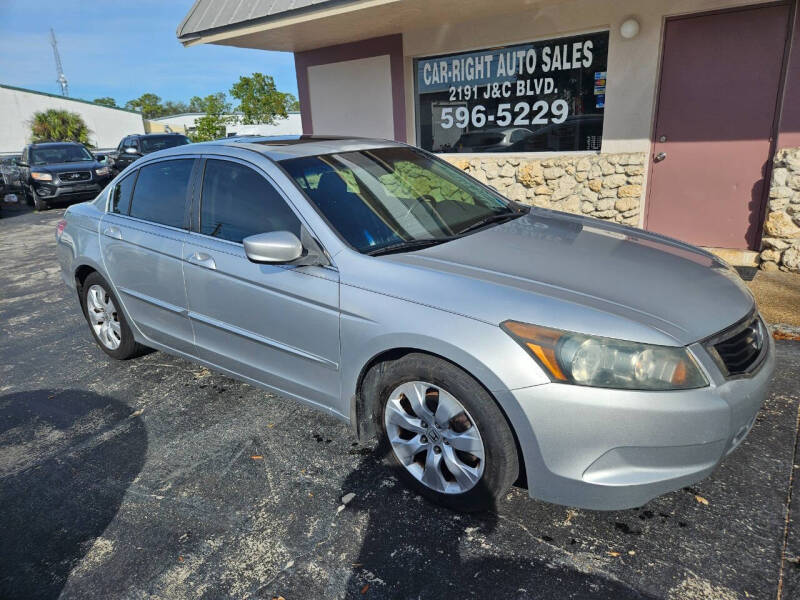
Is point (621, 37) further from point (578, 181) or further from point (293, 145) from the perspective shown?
point (293, 145)

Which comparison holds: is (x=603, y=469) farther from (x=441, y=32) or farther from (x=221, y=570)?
(x=441, y=32)

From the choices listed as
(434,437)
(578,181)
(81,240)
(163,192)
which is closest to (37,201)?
(81,240)

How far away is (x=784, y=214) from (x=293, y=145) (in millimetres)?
5186

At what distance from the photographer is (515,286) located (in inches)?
97.0

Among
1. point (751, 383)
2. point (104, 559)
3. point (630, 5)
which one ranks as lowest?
Answer: point (104, 559)

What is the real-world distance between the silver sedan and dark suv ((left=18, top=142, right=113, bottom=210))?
Result: 13065mm

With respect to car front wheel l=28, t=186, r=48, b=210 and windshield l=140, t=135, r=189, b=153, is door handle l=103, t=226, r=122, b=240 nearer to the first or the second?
car front wheel l=28, t=186, r=48, b=210

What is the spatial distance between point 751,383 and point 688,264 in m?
0.81

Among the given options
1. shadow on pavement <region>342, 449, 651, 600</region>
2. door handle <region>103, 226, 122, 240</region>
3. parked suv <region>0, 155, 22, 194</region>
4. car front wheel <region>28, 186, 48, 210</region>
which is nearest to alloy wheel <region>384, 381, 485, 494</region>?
shadow on pavement <region>342, 449, 651, 600</region>

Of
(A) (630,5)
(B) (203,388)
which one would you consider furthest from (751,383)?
(A) (630,5)

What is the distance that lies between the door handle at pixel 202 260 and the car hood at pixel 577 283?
114 centimetres

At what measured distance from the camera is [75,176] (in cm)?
1521

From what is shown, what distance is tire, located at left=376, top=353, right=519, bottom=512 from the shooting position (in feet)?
7.93

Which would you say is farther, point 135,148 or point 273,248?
point 135,148
